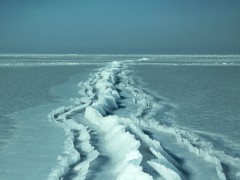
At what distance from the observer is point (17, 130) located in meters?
7.42

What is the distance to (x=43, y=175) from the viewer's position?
16.0 feet

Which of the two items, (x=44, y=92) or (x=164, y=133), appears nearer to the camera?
(x=164, y=133)

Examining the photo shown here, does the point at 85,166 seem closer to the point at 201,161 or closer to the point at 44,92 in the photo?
the point at 201,161

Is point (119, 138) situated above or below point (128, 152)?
below

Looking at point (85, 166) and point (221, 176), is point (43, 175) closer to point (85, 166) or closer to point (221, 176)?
point (85, 166)

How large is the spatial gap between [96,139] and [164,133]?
1382mm

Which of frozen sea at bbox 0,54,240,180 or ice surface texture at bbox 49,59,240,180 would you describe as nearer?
ice surface texture at bbox 49,59,240,180

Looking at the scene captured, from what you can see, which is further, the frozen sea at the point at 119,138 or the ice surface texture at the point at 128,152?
the frozen sea at the point at 119,138

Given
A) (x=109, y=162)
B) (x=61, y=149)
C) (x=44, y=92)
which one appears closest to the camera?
(x=109, y=162)

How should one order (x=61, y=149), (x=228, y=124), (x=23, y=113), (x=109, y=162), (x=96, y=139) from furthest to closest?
(x=23, y=113)
(x=228, y=124)
(x=96, y=139)
(x=61, y=149)
(x=109, y=162)

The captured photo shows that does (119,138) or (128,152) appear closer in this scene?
(128,152)

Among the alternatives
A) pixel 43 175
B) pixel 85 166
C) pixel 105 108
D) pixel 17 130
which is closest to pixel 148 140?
pixel 85 166

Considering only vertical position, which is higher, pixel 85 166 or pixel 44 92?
pixel 85 166

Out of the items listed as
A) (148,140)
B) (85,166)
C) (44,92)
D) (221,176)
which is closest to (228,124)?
(148,140)
